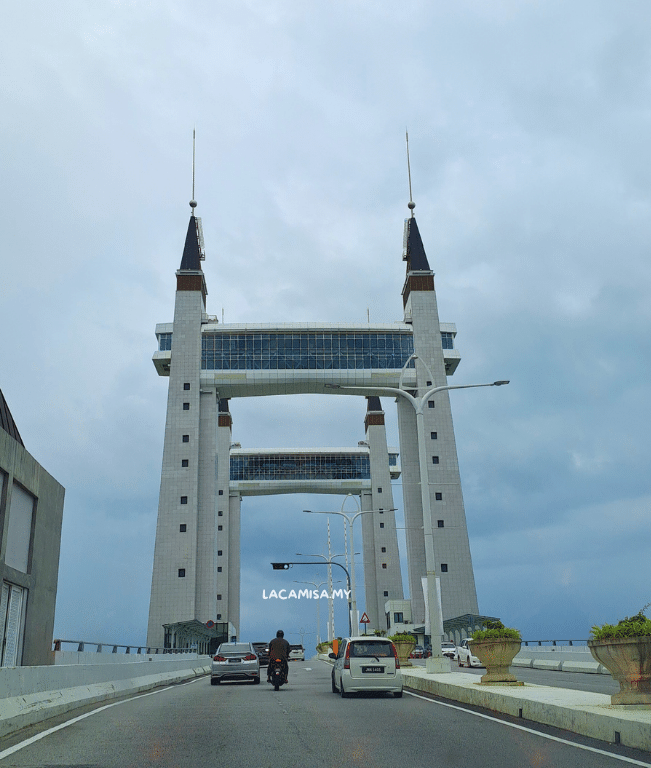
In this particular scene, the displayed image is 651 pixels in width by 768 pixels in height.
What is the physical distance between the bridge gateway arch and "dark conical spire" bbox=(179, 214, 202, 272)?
13cm

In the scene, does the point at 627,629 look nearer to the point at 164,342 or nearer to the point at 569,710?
the point at 569,710

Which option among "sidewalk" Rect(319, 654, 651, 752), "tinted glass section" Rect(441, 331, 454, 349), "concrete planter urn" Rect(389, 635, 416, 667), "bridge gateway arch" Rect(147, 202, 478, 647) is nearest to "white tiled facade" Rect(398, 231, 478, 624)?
"bridge gateway arch" Rect(147, 202, 478, 647)

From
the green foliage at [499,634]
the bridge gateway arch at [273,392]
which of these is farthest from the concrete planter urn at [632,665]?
the bridge gateway arch at [273,392]

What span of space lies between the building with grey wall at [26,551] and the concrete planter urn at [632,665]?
17985mm

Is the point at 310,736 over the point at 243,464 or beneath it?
beneath

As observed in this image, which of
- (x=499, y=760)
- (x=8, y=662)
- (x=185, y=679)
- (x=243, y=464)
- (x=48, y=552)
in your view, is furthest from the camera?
(x=243, y=464)

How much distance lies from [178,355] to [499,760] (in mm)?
70076

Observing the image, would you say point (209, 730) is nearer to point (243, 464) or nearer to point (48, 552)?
point (48, 552)

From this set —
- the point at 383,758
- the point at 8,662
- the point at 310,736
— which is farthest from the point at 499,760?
the point at 8,662

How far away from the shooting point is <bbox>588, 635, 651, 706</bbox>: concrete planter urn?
1201 centimetres

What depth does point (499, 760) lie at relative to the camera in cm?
921

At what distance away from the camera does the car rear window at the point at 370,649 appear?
20.3 meters

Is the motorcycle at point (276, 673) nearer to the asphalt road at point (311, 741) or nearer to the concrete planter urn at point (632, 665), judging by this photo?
the asphalt road at point (311, 741)

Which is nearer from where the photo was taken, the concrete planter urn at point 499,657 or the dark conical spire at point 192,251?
the concrete planter urn at point 499,657
